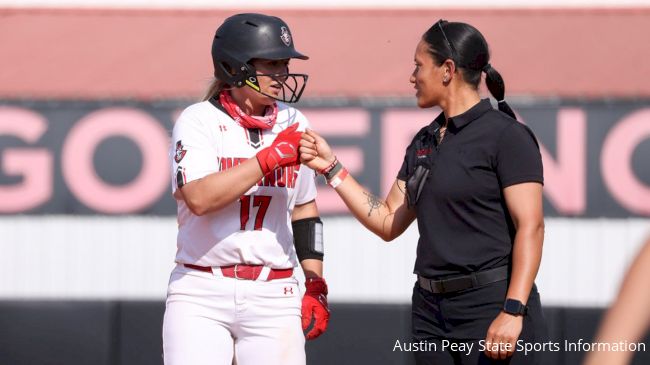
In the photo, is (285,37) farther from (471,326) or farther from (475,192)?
(471,326)

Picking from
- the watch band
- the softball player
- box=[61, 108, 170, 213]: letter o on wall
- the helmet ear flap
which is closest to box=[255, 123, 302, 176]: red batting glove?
the softball player

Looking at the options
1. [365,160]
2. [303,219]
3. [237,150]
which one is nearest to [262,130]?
[237,150]

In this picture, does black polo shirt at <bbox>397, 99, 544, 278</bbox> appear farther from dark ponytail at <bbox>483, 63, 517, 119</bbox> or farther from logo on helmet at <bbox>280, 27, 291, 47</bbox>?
logo on helmet at <bbox>280, 27, 291, 47</bbox>

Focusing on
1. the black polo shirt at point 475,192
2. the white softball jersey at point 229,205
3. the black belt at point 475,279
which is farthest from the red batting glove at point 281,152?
the black belt at point 475,279

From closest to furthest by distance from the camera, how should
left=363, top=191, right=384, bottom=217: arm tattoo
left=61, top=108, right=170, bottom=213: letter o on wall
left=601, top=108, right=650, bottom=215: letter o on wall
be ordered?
1. left=363, top=191, right=384, bottom=217: arm tattoo
2. left=601, top=108, right=650, bottom=215: letter o on wall
3. left=61, top=108, right=170, bottom=213: letter o on wall

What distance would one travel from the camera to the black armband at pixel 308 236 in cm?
415

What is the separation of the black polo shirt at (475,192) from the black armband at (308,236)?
0.55 m

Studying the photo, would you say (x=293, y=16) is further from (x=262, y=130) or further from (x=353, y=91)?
(x=262, y=130)

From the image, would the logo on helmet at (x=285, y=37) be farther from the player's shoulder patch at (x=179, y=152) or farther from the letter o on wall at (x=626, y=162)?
the letter o on wall at (x=626, y=162)

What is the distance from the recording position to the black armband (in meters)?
4.15

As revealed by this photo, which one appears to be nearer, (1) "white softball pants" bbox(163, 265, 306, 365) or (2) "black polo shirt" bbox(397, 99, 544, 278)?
(2) "black polo shirt" bbox(397, 99, 544, 278)

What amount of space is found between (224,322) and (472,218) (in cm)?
96

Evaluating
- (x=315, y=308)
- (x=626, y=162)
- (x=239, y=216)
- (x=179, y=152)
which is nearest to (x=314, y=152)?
(x=239, y=216)

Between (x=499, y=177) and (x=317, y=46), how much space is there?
142 inches
